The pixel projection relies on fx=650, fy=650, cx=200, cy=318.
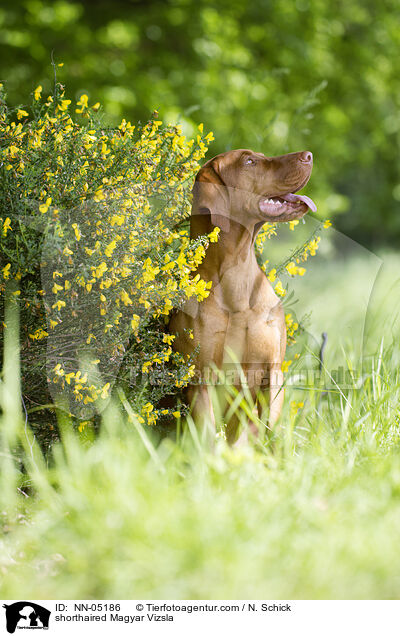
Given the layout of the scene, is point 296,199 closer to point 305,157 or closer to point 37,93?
point 305,157

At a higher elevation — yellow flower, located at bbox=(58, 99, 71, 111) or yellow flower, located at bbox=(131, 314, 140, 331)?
yellow flower, located at bbox=(58, 99, 71, 111)

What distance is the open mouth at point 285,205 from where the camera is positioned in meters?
2.57

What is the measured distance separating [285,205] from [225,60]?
6324 mm

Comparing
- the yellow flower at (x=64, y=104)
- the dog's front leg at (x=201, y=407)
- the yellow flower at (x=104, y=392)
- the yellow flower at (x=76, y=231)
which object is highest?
the yellow flower at (x=64, y=104)

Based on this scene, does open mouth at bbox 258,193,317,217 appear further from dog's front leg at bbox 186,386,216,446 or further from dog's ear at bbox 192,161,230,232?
dog's front leg at bbox 186,386,216,446

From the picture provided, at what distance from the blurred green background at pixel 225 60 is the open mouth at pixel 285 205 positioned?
370 cm

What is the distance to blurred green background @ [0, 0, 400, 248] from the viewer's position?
759cm

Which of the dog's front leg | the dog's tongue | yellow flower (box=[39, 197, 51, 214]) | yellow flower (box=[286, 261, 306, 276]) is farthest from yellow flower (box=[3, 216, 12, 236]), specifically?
yellow flower (box=[286, 261, 306, 276])

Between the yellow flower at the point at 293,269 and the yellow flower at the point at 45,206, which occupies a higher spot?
the yellow flower at the point at 45,206

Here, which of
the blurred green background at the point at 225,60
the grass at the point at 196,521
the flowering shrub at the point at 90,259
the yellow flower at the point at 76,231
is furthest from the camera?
the blurred green background at the point at 225,60

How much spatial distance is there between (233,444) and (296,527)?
0.84 metres

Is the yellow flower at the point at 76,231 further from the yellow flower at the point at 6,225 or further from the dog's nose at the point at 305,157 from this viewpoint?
the dog's nose at the point at 305,157
